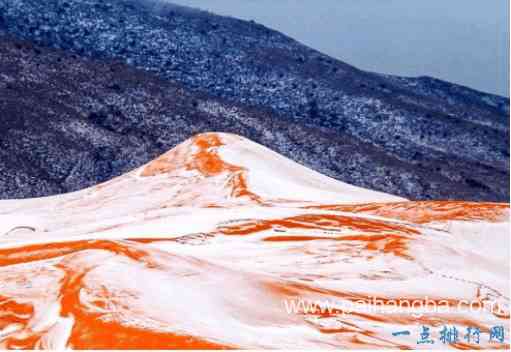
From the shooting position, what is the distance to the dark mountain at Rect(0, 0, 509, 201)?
188ft

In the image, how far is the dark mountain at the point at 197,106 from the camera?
188 feet

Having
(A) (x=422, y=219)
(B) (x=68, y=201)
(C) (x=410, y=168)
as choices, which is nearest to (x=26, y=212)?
(B) (x=68, y=201)

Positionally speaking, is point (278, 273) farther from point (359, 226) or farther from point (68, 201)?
point (68, 201)

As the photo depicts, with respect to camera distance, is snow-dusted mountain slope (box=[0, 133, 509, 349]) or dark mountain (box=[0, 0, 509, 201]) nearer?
snow-dusted mountain slope (box=[0, 133, 509, 349])

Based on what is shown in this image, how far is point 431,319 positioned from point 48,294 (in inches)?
187

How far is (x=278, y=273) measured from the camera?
1268cm

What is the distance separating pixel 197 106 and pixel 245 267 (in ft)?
191

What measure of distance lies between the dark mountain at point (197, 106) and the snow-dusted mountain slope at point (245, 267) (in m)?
29.0

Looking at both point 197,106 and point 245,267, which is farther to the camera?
point 197,106

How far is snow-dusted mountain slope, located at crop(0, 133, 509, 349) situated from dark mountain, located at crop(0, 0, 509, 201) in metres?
29.0

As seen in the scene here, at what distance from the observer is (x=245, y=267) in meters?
12.5

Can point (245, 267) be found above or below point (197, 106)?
below

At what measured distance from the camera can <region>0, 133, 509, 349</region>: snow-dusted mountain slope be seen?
904cm

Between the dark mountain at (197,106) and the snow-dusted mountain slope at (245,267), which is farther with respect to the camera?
the dark mountain at (197,106)
